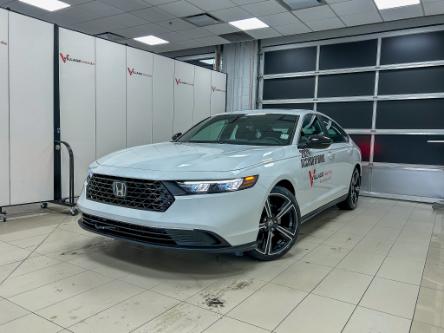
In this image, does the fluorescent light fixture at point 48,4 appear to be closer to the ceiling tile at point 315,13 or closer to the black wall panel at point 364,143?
the ceiling tile at point 315,13

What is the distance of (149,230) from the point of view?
239 centimetres

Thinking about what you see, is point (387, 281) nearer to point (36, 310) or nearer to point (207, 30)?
point (36, 310)

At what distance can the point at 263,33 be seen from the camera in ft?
23.7

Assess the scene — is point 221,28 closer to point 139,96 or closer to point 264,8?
point 264,8

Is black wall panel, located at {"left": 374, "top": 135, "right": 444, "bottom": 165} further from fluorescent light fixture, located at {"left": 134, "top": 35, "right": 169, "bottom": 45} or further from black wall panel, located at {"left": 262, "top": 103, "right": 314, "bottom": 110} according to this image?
fluorescent light fixture, located at {"left": 134, "top": 35, "right": 169, "bottom": 45}

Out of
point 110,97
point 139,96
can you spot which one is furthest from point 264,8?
point 110,97

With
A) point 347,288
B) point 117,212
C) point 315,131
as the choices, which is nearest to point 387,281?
point 347,288

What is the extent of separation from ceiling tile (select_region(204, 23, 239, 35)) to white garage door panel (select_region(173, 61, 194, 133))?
0.94 meters

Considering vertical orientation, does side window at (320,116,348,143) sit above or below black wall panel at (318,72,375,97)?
below

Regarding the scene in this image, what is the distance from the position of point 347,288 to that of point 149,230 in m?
1.40

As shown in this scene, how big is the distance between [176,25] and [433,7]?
4347 millimetres

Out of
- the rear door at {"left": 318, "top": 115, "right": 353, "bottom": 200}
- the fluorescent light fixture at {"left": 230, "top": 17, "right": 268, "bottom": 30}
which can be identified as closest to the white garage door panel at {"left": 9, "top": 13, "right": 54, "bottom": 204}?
the rear door at {"left": 318, "top": 115, "right": 353, "bottom": 200}

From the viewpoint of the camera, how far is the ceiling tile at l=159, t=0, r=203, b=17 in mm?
5789

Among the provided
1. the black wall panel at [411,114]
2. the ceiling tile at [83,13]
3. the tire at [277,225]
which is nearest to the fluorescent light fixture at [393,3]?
the black wall panel at [411,114]
